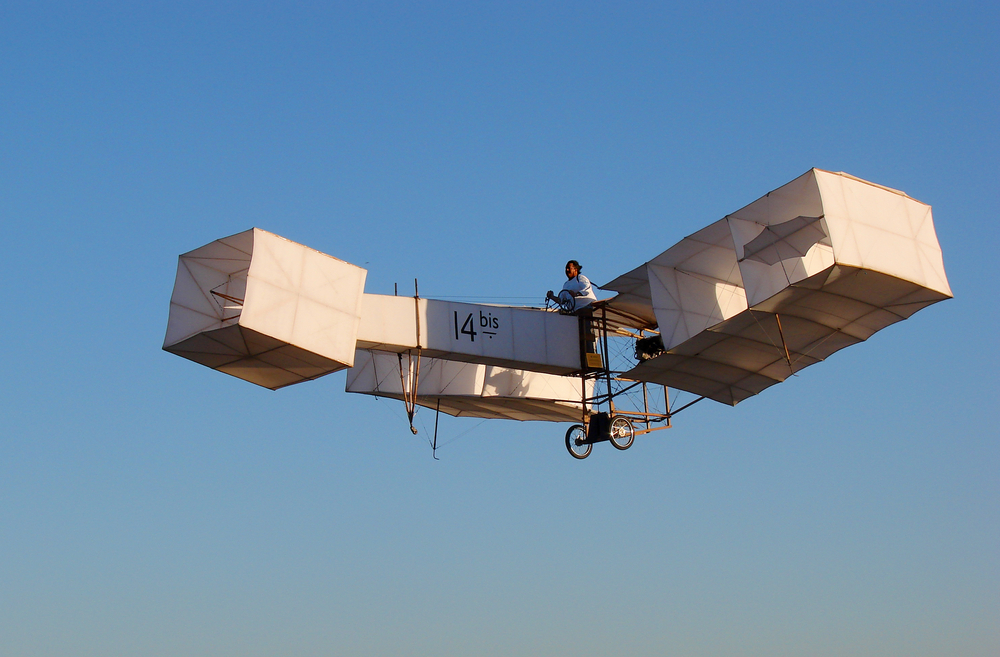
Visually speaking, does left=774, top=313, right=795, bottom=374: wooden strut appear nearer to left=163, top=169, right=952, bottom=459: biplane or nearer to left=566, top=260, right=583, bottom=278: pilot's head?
left=163, top=169, right=952, bottom=459: biplane

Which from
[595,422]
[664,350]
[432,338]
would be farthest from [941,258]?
[432,338]

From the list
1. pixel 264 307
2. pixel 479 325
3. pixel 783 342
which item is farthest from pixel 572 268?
pixel 264 307

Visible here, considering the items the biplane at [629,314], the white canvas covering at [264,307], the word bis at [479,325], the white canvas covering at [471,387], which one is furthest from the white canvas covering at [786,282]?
the white canvas covering at [264,307]

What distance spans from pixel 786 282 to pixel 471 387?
1256 cm

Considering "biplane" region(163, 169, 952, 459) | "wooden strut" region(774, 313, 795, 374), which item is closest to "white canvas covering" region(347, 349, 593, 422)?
"biplane" region(163, 169, 952, 459)

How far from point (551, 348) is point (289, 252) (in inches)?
397

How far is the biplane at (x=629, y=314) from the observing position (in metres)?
31.5

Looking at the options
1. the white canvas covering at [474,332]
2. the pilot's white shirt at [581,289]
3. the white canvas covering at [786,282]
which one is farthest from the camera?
the pilot's white shirt at [581,289]

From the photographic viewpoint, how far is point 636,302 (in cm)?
3806

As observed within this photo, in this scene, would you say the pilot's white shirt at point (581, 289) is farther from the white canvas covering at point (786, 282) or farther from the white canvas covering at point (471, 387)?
the white canvas covering at point (471, 387)

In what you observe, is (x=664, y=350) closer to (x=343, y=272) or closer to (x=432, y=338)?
(x=432, y=338)

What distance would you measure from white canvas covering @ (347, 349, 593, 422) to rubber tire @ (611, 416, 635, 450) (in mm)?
2150

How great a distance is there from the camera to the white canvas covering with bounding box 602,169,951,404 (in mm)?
31484

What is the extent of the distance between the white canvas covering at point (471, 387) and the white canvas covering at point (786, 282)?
5087 mm
